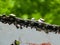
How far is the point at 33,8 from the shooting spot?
99 centimetres

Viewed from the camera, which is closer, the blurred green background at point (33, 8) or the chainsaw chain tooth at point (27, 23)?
the chainsaw chain tooth at point (27, 23)

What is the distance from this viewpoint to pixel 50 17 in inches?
39.6

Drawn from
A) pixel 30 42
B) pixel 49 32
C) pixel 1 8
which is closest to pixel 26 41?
pixel 30 42

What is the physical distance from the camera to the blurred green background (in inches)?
38.9

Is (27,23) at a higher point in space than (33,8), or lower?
lower

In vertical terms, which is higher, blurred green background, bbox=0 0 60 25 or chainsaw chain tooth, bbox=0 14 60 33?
blurred green background, bbox=0 0 60 25

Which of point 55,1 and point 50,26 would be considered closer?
point 50,26

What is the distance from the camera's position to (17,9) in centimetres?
100

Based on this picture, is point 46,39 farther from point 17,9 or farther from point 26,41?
point 17,9

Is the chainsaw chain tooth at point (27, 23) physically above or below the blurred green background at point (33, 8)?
below

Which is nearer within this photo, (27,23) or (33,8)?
(27,23)

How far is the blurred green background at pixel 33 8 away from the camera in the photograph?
3.24ft

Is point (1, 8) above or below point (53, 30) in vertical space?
above

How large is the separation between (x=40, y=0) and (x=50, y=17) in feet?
0.36
